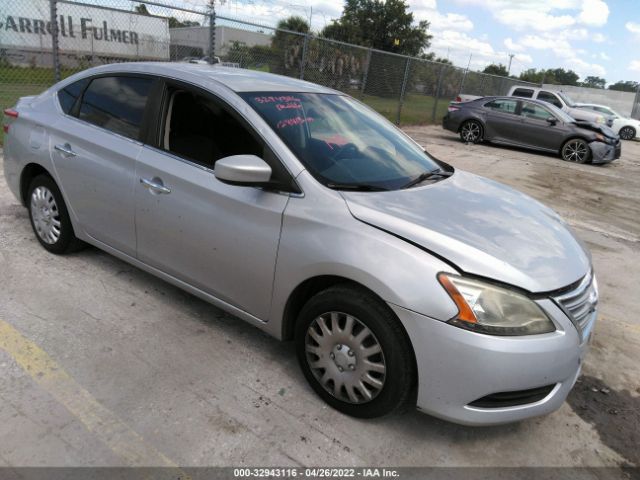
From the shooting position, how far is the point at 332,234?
243cm

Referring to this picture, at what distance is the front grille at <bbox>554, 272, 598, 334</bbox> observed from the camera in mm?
2307

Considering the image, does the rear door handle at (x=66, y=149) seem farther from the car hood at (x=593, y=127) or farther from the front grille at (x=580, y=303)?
the car hood at (x=593, y=127)

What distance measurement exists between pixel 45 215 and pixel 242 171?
7.81ft

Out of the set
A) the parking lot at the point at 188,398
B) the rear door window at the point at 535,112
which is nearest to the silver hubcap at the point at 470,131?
the rear door window at the point at 535,112

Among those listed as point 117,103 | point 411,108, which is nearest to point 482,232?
point 117,103

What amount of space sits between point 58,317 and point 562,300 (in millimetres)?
→ 2971

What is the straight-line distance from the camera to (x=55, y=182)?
3832 mm

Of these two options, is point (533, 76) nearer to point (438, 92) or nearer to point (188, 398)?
point (438, 92)

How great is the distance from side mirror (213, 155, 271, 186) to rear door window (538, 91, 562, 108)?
57.2ft

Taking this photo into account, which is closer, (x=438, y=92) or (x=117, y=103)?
(x=117, y=103)

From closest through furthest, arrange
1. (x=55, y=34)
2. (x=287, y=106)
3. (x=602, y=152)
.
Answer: (x=287, y=106) → (x=55, y=34) → (x=602, y=152)

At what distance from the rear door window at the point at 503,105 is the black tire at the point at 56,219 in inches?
503

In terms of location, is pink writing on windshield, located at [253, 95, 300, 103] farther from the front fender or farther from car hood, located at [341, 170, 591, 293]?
car hood, located at [341, 170, 591, 293]

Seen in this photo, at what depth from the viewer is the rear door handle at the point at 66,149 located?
11.8 ft
